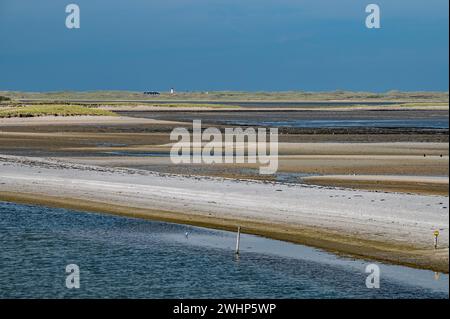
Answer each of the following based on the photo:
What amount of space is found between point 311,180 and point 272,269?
53.1 ft

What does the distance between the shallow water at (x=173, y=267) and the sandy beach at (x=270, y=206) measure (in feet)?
3.47

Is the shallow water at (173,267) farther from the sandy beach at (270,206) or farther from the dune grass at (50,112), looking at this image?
the dune grass at (50,112)

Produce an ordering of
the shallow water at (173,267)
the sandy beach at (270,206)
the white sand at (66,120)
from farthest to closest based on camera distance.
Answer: the white sand at (66,120), the sandy beach at (270,206), the shallow water at (173,267)

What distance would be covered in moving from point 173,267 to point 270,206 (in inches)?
327

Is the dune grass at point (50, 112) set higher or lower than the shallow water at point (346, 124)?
higher

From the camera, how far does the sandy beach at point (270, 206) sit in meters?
22.1

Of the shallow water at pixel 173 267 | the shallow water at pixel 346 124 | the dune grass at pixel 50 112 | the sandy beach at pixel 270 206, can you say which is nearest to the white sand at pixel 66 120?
the dune grass at pixel 50 112

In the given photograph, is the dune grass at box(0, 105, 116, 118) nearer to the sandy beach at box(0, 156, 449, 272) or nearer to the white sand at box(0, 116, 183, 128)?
the white sand at box(0, 116, 183, 128)

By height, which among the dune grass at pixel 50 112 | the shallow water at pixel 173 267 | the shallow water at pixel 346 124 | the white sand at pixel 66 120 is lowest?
the shallow water at pixel 173 267

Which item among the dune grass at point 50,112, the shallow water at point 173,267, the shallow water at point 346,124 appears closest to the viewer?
the shallow water at point 173,267

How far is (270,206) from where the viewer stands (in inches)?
1089

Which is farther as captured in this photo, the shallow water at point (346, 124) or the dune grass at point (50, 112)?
the dune grass at point (50, 112)
